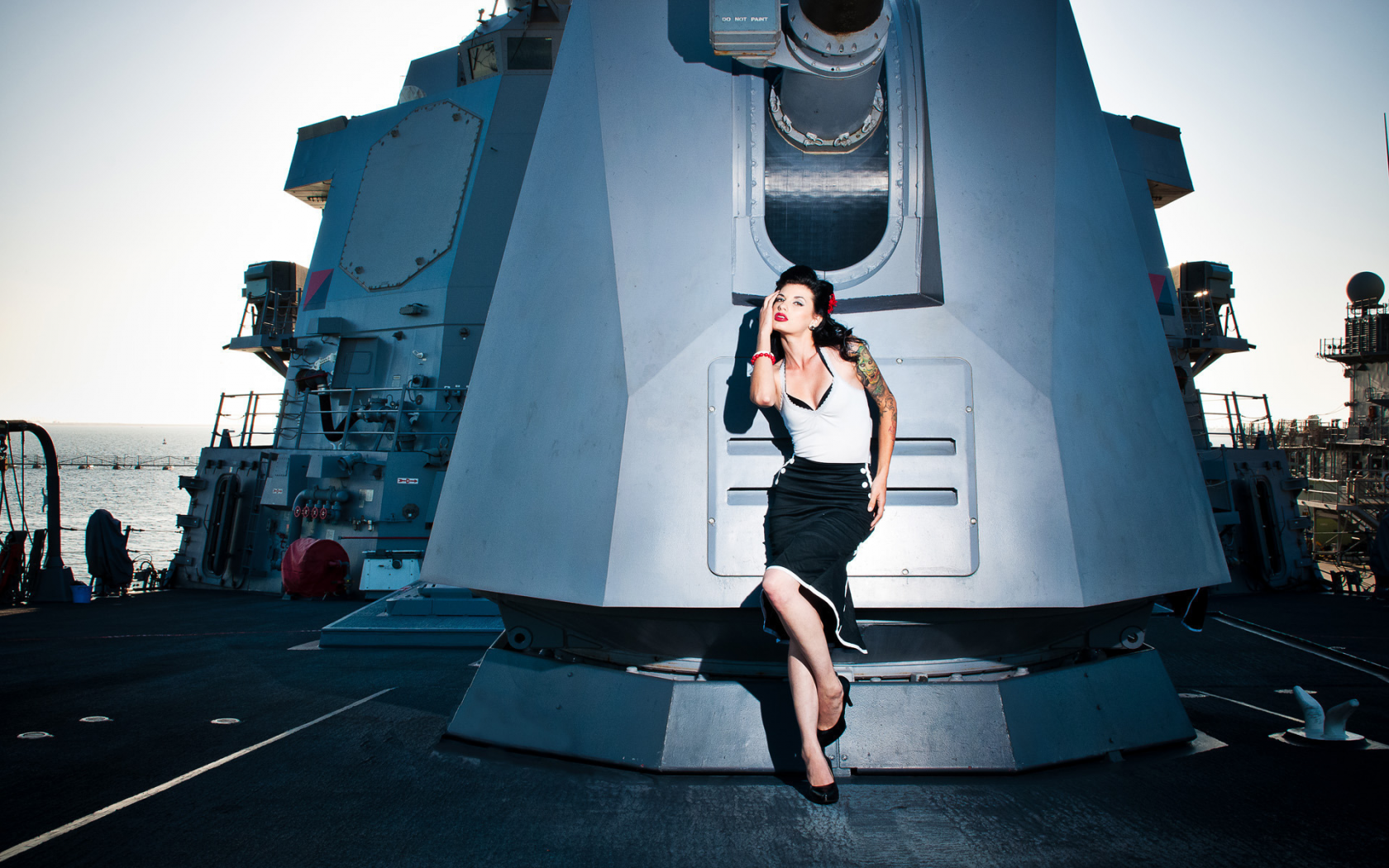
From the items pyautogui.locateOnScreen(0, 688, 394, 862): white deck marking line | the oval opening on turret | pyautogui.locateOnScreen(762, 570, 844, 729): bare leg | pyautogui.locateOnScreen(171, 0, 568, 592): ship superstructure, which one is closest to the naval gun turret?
the oval opening on turret

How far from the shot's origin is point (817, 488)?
7.23 ft

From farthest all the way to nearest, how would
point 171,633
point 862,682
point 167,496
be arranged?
point 167,496 < point 171,633 < point 862,682

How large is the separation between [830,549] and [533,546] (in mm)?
917

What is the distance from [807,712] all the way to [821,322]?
3.57ft

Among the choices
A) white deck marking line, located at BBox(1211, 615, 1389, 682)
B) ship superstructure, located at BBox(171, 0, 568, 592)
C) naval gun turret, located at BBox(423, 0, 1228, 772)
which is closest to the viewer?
naval gun turret, located at BBox(423, 0, 1228, 772)

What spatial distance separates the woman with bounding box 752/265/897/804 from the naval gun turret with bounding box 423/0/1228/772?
0.13 m

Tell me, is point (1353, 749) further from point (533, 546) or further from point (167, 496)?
Result: point (167, 496)

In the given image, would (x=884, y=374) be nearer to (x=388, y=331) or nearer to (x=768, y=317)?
(x=768, y=317)

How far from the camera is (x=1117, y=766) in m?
2.39

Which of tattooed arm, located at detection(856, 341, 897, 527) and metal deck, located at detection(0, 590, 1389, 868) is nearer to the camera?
metal deck, located at detection(0, 590, 1389, 868)

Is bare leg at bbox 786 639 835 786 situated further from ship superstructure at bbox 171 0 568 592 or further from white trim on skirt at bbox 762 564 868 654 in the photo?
ship superstructure at bbox 171 0 568 592

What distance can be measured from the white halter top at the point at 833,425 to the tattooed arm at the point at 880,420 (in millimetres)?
64

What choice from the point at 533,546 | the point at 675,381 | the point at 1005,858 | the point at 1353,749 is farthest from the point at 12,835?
the point at 1353,749

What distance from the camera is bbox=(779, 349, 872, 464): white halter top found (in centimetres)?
219
